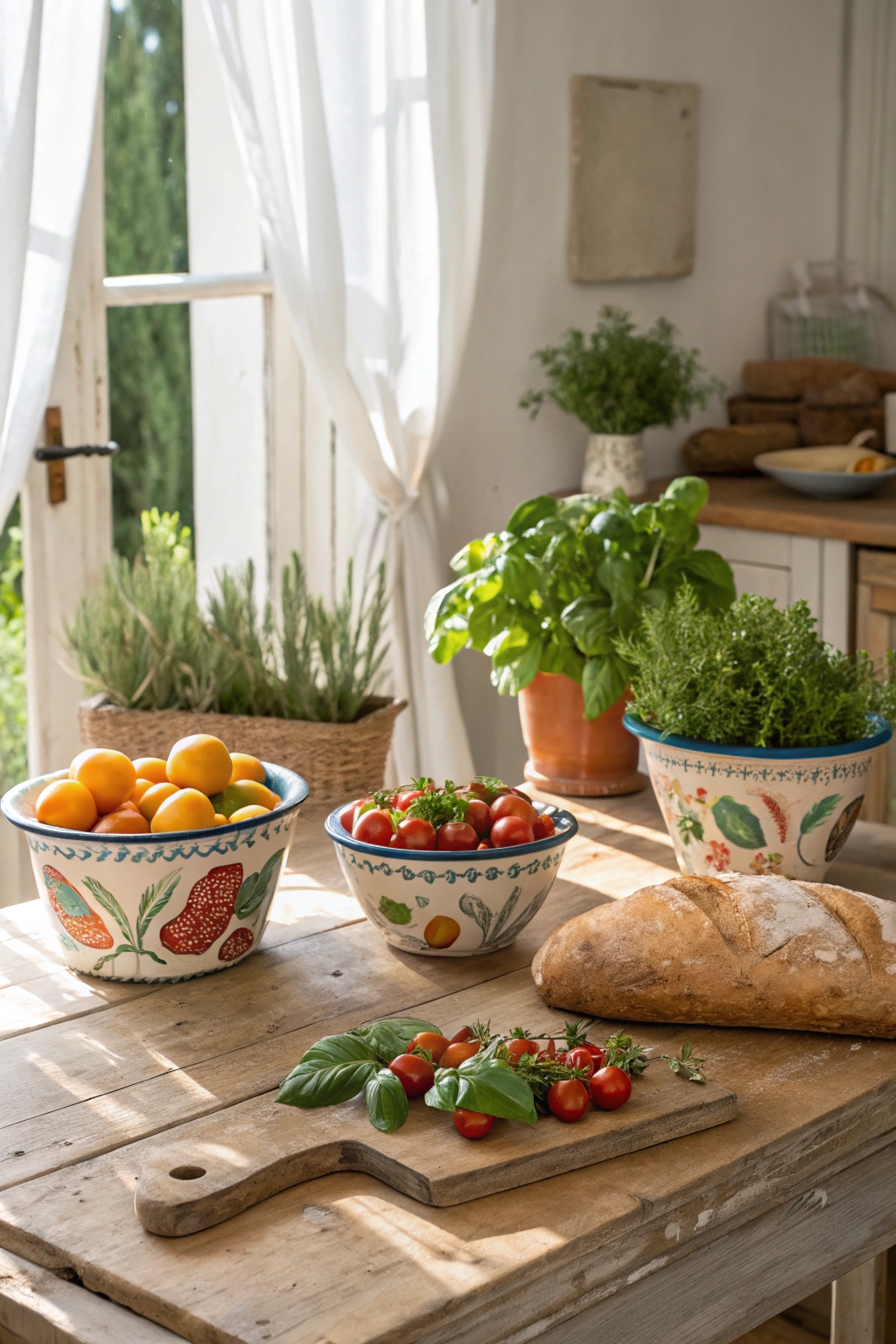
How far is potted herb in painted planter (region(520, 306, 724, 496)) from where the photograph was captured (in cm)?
301

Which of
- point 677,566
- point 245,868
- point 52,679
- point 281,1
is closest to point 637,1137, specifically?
point 245,868

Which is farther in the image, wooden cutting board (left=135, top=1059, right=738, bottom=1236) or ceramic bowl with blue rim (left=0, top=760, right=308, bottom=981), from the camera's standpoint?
ceramic bowl with blue rim (left=0, top=760, right=308, bottom=981)

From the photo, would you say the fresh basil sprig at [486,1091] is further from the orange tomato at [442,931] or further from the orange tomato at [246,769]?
the orange tomato at [246,769]

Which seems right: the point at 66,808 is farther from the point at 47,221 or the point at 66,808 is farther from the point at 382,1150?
the point at 47,221

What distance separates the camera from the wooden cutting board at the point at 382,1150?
867mm

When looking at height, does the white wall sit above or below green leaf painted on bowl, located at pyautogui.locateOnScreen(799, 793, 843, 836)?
above

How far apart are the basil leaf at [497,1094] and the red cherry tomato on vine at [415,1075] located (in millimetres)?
44

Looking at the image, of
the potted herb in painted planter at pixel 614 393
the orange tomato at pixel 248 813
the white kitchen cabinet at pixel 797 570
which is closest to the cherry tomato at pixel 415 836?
the orange tomato at pixel 248 813

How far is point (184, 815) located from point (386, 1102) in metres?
0.33

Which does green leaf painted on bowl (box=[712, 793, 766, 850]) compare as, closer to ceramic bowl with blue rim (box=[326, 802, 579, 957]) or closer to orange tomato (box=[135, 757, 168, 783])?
ceramic bowl with blue rim (box=[326, 802, 579, 957])

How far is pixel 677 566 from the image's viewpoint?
5.30 ft

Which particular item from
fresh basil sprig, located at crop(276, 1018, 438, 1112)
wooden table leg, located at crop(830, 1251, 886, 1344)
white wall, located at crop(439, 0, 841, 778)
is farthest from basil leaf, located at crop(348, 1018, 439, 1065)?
white wall, located at crop(439, 0, 841, 778)

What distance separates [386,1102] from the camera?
94 cm

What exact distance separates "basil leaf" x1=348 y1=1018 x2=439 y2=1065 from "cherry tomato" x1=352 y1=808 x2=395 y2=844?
0.20m
